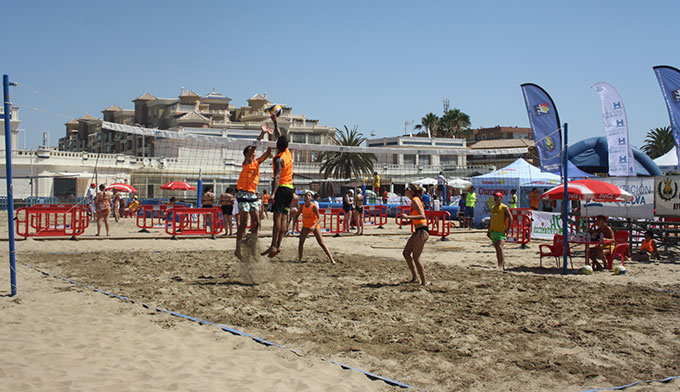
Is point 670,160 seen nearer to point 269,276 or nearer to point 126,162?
point 269,276

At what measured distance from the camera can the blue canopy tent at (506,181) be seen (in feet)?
65.5

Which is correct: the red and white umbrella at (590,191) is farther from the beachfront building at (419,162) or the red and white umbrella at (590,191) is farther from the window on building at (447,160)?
the window on building at (447,160)

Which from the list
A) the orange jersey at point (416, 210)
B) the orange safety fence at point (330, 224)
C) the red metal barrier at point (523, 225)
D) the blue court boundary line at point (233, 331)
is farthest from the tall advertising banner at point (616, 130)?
the blue court boundary line at point (233, 331)

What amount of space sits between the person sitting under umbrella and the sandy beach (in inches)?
23.3

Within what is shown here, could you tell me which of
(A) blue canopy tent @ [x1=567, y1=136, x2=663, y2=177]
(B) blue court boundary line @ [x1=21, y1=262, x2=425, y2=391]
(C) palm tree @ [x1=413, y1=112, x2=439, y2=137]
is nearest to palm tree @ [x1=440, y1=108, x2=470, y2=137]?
(C) palm tree @ [x1=413, y1=112, x2=439, y2=137]

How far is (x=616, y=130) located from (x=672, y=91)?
5.54ft

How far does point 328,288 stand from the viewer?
7.30 meters

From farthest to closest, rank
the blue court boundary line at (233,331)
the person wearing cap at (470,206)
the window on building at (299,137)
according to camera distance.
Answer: the window on building at (299,137), the person wearing cap at (470,206), the blue court boundary line at (233,331)

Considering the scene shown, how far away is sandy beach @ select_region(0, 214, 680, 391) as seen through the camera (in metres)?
4.00

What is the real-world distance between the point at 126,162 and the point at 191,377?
1428 inches

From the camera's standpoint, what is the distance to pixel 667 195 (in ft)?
39.9

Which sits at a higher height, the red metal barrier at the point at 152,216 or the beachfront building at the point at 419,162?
the beachfront building at the point at 419,162

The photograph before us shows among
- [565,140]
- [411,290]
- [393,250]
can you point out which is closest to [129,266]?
[411,290]

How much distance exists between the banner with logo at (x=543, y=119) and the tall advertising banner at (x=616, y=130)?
47.9 inches
